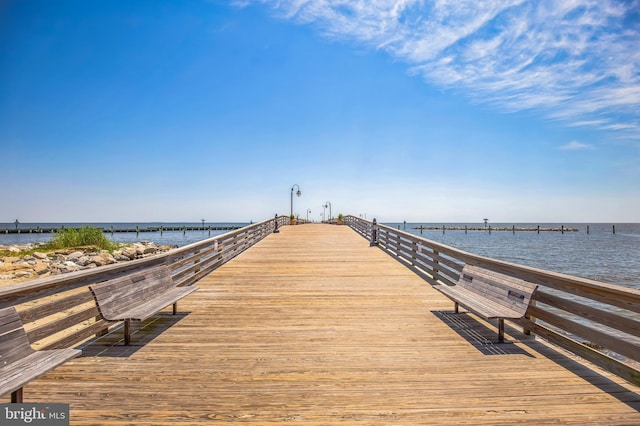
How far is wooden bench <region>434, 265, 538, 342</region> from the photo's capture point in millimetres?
4004

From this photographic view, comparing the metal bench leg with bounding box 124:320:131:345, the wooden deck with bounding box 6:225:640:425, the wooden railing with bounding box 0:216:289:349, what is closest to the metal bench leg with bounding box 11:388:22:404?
the wooden deck with bounding box 6:225:640:425

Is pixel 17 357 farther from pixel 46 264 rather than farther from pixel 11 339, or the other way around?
pixel 46 264

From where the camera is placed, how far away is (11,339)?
9.04 feet

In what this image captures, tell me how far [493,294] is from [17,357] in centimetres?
516

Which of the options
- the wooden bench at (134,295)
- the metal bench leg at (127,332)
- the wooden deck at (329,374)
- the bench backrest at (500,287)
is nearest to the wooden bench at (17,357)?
the wooden deck at (329,374)

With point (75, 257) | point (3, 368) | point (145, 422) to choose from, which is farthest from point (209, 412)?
point (75, 257)

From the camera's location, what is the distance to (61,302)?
3740 mm

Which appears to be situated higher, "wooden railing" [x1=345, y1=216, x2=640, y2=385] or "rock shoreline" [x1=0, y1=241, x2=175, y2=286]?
"wooden railing" [x1=345, y1=216, x2=640, y2=385]

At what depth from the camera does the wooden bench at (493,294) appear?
4004 mm

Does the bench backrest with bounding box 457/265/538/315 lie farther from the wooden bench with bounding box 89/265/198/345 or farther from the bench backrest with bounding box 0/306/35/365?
the bench backrest with bounding box 0/306/35/365

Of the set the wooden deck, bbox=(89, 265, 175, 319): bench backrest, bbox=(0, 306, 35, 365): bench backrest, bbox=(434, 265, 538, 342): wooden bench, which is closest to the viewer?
bbox=(0, 306, 35, 365): bench backrest

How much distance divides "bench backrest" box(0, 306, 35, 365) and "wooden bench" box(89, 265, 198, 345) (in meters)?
0.93

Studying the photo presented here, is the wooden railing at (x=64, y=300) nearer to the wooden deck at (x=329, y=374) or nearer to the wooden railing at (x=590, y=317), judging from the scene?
the wooden deck at (x=329, y=374)

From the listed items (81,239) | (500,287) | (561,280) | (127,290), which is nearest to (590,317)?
(561,280)
